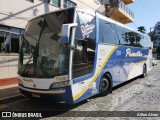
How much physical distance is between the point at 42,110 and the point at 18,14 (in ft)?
26.1

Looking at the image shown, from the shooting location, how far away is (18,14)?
12.9 m

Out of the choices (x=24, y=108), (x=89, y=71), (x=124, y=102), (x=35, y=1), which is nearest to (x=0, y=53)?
(x=35, y=1)

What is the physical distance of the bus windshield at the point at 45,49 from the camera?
6.04 meters

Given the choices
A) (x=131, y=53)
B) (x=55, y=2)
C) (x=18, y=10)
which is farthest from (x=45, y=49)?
(x=55, y=2)

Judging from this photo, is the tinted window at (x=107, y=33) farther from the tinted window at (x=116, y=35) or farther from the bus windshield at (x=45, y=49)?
the bus windshield at (x=45, y=49)

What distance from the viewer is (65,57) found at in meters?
6.03

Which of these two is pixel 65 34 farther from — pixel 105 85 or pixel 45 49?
pixel 105 85

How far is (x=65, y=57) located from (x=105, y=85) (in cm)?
300

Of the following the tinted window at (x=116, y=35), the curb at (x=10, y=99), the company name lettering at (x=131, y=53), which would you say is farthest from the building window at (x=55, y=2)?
the curb at (x=10, y=99)

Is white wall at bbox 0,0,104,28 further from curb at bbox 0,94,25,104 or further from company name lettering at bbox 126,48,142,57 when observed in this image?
company name lettering at bbox 126,48,142,57

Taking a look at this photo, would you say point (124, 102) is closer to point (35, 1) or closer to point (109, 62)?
point (109, 62)

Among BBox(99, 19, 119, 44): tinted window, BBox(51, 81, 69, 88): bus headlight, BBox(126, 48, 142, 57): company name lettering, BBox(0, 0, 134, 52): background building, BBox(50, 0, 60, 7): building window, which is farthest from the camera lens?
BBox(50, 0, 60, 7): building window

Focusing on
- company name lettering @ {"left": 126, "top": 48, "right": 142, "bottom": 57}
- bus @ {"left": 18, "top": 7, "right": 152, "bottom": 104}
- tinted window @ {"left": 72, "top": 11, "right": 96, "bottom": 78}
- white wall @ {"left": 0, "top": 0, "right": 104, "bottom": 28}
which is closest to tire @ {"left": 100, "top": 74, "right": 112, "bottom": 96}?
bus @ {"left": 18, "top": 7, "right": 152, "bottom": 104}

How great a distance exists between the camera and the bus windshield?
604 cm
